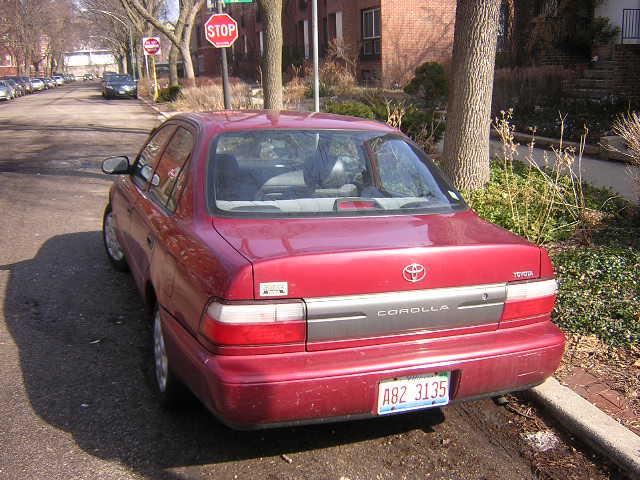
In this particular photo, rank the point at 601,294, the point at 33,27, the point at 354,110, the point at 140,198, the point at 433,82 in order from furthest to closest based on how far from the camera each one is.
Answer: the point at 33,27 → the point at 433,82 → the point at 354,110 → the point at 601,294 → the point at 140,198

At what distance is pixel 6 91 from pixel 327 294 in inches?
2000

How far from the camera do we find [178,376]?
3.36 meters

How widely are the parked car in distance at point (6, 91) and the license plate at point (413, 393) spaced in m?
49.4

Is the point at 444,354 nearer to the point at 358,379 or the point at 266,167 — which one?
the point at 358,379

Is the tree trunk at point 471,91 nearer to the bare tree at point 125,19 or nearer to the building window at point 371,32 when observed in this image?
the building window at point 371,32

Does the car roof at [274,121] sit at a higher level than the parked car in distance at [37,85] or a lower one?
lower

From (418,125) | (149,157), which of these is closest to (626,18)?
(418,125)

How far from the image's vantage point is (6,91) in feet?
155

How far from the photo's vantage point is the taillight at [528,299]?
10.7ft

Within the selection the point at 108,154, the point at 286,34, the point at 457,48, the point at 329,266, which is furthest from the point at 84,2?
the point at 329,266

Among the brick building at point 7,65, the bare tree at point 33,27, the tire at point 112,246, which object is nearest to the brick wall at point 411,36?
the tire at point 112,246

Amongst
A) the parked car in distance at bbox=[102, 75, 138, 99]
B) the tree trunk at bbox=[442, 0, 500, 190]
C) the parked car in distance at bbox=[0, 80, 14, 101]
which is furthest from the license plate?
the parked car in distance at bbox=[0, 80, 14, 101]

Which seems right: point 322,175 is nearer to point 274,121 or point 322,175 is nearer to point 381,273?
point 274,121

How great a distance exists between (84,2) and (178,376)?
66065 mm
